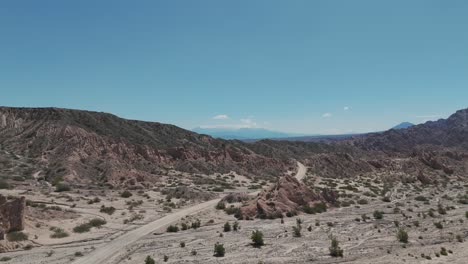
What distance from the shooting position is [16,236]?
24.3m

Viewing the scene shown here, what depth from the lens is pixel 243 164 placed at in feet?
258

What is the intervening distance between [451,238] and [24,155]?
188 ft

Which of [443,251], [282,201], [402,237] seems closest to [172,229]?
[282,201]

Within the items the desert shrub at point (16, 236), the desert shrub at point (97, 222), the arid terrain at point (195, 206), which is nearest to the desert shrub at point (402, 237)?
the arid terrain at point (195, 206)

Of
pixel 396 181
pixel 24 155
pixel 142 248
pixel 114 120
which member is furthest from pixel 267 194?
pixel 114 120

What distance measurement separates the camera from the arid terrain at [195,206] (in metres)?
22.5

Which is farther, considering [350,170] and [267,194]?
[350,170]

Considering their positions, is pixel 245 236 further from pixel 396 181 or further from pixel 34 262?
pixel 396 181

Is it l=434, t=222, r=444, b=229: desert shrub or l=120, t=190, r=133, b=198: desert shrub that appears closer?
l=434, t=222, r=444, b=229: desert shrub

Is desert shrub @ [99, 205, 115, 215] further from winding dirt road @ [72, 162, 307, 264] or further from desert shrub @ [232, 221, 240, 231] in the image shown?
desert shrub @ [232, 221, 240, 231]

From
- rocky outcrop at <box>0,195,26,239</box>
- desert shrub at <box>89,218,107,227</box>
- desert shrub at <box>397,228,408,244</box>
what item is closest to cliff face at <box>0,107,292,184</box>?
desert shrub at <box>89,218,107,227</box>

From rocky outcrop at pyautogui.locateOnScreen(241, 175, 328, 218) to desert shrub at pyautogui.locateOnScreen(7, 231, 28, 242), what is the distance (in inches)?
628

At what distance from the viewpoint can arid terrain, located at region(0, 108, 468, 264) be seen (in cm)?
2253

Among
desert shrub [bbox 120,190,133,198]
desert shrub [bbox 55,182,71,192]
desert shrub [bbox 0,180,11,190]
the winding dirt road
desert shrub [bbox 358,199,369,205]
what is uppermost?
desert shrub [bbox 0,180,11,190]
